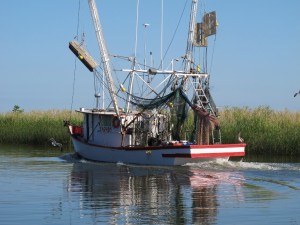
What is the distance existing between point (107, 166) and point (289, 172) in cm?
736

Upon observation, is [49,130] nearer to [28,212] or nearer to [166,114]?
[166,114]

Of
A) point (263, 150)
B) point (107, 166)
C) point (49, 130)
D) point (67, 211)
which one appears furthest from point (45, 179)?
point (49, 130)

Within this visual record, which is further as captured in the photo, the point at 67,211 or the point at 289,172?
the point at 289,172

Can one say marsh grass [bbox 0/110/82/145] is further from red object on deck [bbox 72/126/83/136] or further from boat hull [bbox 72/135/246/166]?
boat hull [bbox 72/135/246/166]

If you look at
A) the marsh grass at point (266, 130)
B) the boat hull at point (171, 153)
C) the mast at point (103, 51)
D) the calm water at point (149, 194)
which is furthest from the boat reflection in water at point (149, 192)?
the marsh grass at point (266, 130)

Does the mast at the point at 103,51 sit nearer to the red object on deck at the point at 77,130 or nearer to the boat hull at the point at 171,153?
the boat hull at the point at 171,153

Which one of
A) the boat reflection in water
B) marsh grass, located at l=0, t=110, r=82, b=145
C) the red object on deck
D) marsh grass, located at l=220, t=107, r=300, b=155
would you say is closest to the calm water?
the boat reflection in water

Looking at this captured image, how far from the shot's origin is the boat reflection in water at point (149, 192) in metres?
16.1

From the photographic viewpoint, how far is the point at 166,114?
98.6 feet

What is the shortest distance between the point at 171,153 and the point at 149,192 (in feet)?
21.6

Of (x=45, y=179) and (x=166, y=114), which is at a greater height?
(x=166, y=114)

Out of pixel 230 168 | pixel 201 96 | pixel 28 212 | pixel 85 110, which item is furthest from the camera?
pixel 85 110

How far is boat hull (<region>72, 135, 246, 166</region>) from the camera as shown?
26422 millimetres

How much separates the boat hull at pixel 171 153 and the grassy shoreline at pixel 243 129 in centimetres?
746
